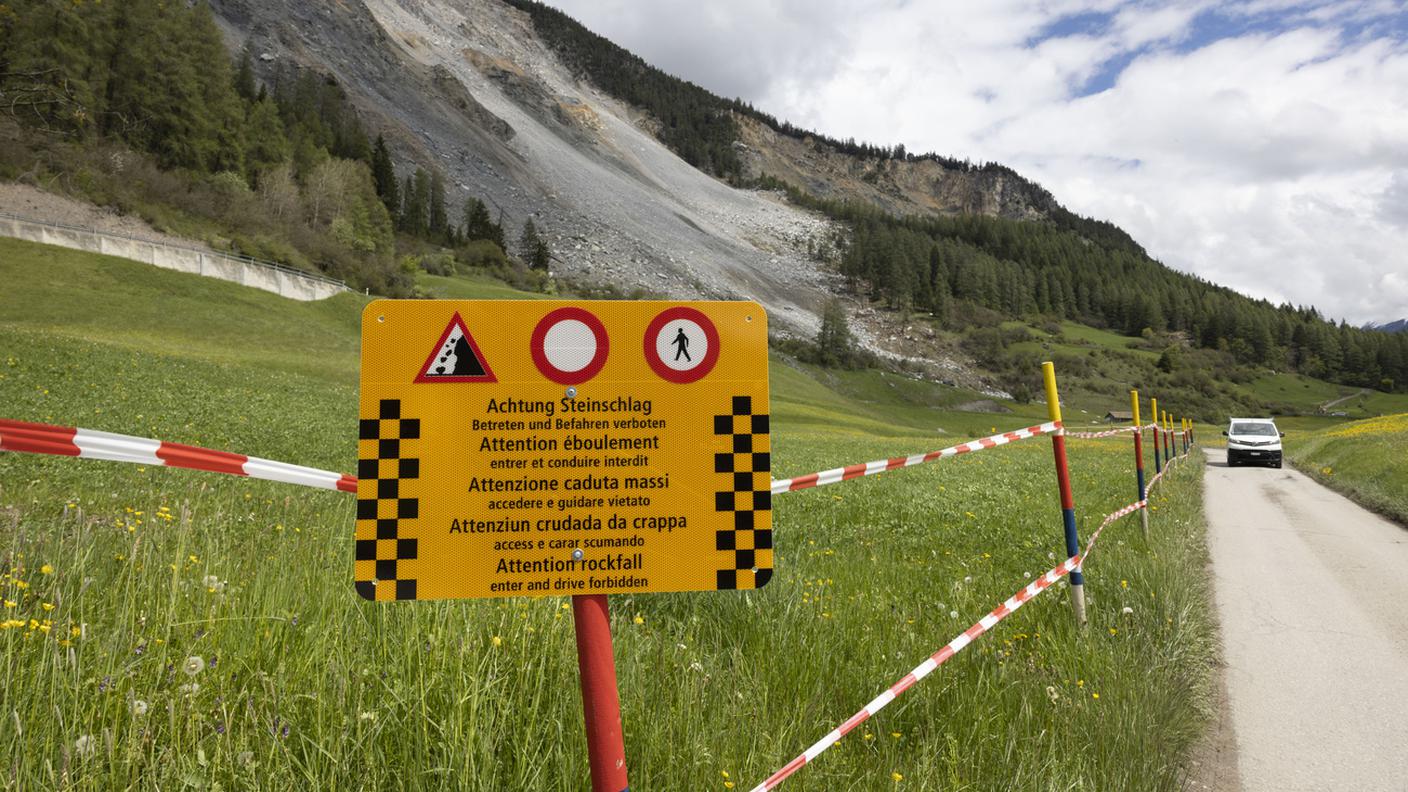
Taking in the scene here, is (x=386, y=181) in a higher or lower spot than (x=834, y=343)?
higher

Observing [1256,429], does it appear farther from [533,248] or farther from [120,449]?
[533,248]

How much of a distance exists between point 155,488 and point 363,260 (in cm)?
7571

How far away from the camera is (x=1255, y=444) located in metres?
27.2

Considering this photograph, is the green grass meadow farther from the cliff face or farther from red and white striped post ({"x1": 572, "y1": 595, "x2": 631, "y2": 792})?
the cliff face

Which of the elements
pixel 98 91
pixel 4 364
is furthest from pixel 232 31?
pixel 4 364

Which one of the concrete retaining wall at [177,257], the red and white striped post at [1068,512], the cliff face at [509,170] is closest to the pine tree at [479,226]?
the cliff face at [509,170]

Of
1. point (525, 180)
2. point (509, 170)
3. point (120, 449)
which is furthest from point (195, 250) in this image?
point (509, 170)

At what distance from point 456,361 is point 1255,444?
33.1m

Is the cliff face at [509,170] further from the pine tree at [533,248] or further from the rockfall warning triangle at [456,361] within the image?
the rockfall warning triangle at [456,361]

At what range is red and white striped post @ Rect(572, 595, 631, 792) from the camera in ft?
7.00

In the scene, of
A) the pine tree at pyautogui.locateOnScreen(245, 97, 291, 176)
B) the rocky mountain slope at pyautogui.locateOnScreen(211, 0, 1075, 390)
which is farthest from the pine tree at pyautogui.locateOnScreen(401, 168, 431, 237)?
the pine tree at pyautogui.locateOnScreen(245, 97, 291, 176)

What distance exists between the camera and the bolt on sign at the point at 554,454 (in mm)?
2168

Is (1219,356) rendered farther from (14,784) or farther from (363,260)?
(14,784)

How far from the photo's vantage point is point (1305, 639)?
6.19 m
